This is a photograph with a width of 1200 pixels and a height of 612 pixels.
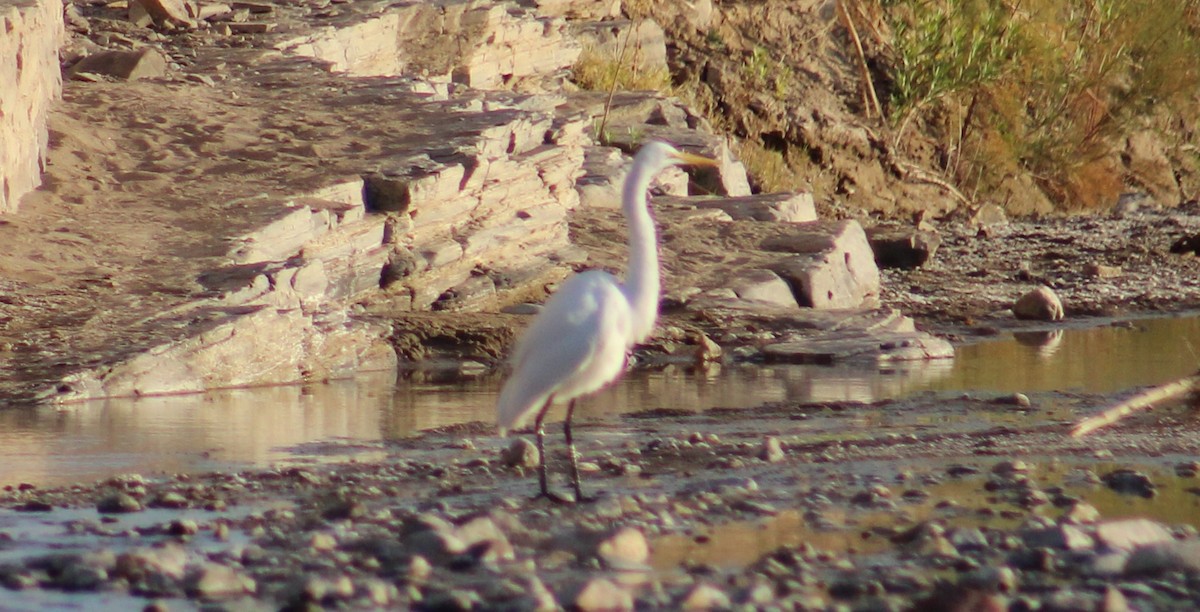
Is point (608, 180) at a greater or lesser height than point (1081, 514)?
greater

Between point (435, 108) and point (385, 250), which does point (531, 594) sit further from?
point (435, 108)

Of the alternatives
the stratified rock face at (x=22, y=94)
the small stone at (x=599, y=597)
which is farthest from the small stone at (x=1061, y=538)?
the stratified rock face at (x=22, y=94)

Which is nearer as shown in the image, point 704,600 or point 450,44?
point 704,600

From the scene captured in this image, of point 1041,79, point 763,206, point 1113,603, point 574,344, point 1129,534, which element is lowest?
point 1113,603

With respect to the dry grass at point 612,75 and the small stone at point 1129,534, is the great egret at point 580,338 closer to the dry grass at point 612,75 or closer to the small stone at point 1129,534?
the small stone at point 1129,534

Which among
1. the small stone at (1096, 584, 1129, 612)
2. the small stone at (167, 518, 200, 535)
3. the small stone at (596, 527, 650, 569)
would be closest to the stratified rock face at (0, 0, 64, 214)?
the small stone at (167, 518, 200, 535)

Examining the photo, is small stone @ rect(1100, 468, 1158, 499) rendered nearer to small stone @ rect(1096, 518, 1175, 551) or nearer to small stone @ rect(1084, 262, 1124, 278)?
small stone @ rect(1096, 518, 1175, 551)

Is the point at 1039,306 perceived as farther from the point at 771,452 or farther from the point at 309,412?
the point at 771,452

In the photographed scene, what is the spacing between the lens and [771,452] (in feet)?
23.9

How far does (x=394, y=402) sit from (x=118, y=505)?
3.88 metres

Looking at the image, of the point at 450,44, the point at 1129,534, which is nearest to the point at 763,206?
the point at 450,44

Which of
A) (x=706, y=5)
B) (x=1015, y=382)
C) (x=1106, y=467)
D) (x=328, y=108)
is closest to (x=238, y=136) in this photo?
(x=328, y=108)

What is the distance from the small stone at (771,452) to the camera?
7238mm

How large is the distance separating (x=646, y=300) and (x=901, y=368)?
517 cm
